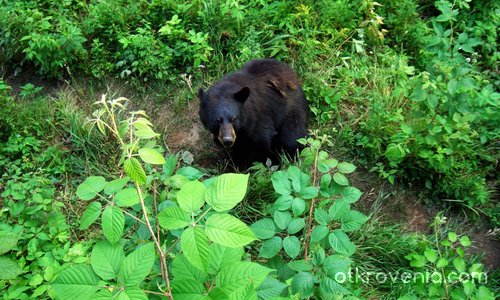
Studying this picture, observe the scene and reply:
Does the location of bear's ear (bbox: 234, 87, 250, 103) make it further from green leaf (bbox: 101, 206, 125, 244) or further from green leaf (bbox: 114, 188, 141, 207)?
green leaf (bbox: 101, 206, 125, 244)

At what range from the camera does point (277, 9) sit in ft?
16.5

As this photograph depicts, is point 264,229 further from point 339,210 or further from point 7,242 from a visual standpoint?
point 7,242

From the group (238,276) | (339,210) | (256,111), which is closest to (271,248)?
(339,210)

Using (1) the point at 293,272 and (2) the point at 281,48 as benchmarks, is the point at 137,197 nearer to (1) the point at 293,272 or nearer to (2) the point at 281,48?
(1) the point at 293,272

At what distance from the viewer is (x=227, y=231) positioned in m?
Result: 1.50

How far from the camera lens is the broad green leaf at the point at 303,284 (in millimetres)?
2194

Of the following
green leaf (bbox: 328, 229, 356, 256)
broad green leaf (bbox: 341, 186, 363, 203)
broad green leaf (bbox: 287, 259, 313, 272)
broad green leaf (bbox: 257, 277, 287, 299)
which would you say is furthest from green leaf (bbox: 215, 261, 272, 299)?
broad green leaf (bbox: 341, 186, 363, 203)

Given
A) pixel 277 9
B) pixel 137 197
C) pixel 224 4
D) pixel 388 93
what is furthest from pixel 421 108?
pixel 137 197

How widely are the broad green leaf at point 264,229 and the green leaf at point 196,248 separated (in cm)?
101

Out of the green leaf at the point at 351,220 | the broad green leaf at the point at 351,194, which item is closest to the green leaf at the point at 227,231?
the green leaf at the point at 351,220

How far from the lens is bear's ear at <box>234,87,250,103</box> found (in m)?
3.72

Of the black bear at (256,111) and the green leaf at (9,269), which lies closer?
the green leaf at (9,269)

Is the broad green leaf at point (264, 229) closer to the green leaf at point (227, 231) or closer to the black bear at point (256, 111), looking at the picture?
the green leaf at point (227, 231)

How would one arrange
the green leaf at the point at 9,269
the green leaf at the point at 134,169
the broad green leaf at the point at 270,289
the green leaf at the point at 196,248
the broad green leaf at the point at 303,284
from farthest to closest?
1. the green leaf at the point at 9,269
2. the broad green leaf at the point at 303,284
3. the broad green leaf at the point at 270,289
4. the green leaf at the point at 134,169
5. the green leaf at the point at 196,248
